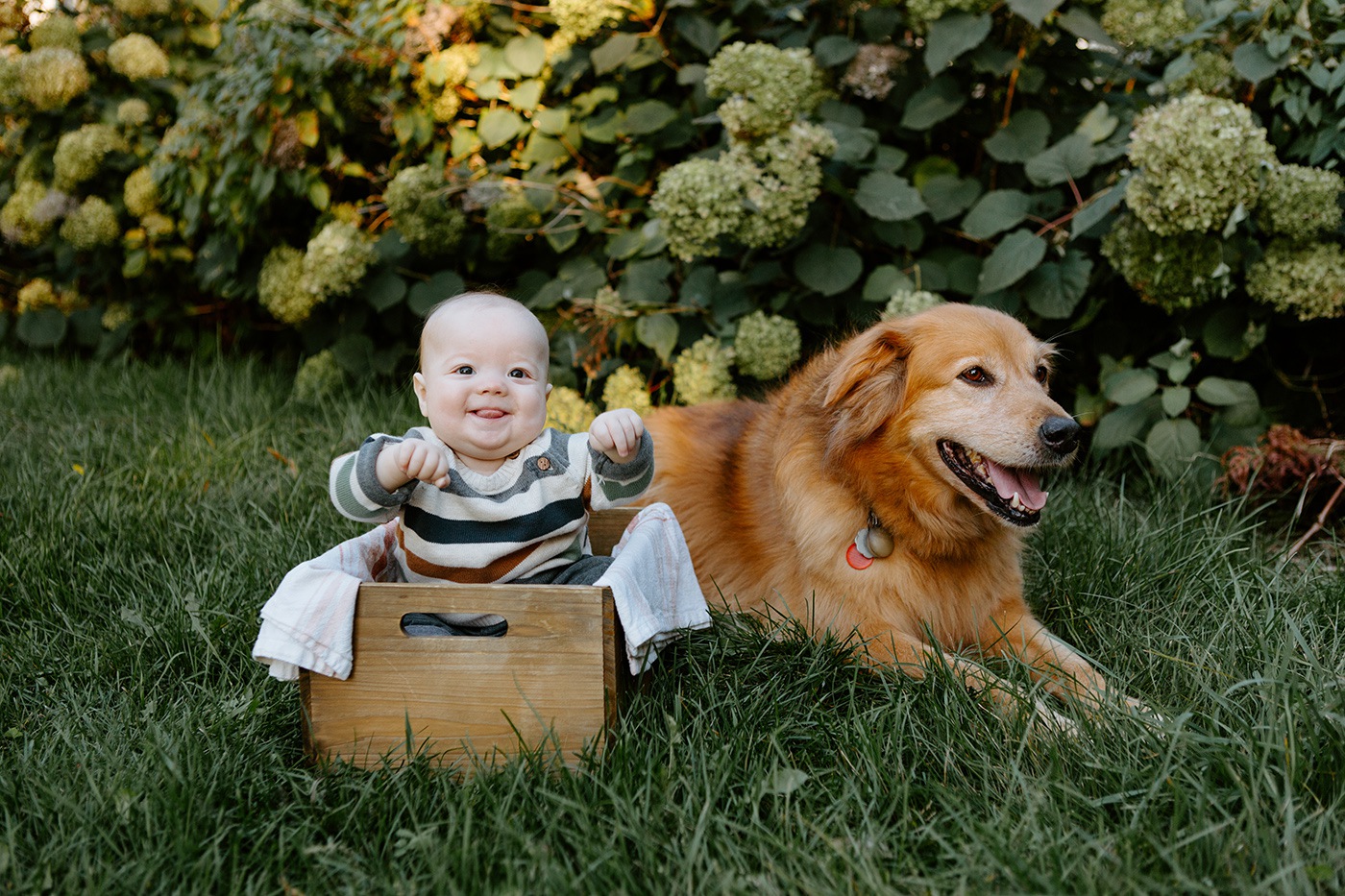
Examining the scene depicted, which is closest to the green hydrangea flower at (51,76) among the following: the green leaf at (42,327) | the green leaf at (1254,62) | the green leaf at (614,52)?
the green leaf at (42,327)

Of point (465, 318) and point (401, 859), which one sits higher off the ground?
point (465, 318)

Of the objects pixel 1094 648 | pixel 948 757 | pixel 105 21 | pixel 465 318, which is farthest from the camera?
pixel 105 21

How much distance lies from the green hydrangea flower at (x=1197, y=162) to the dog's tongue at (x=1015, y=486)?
3.87ft

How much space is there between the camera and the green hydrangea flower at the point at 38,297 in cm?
532

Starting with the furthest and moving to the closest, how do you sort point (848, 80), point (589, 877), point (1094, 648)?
point (848, 80) → point (1094, 648) → point (589, 877)

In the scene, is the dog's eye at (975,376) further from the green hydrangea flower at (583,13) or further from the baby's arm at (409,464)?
the green hydrangea flower at (583,13)

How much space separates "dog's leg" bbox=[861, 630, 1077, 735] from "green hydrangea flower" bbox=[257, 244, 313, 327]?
2.88 metres

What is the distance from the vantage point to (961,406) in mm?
2248

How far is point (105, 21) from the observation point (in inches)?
198

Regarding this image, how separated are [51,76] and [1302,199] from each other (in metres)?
5.30

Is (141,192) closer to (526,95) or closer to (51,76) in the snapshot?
(51,76)

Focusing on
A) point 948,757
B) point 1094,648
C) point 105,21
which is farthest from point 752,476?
point 105,21

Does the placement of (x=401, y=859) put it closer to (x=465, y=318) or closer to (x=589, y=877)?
(x=589, y=877)

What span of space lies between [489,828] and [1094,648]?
1.51m
